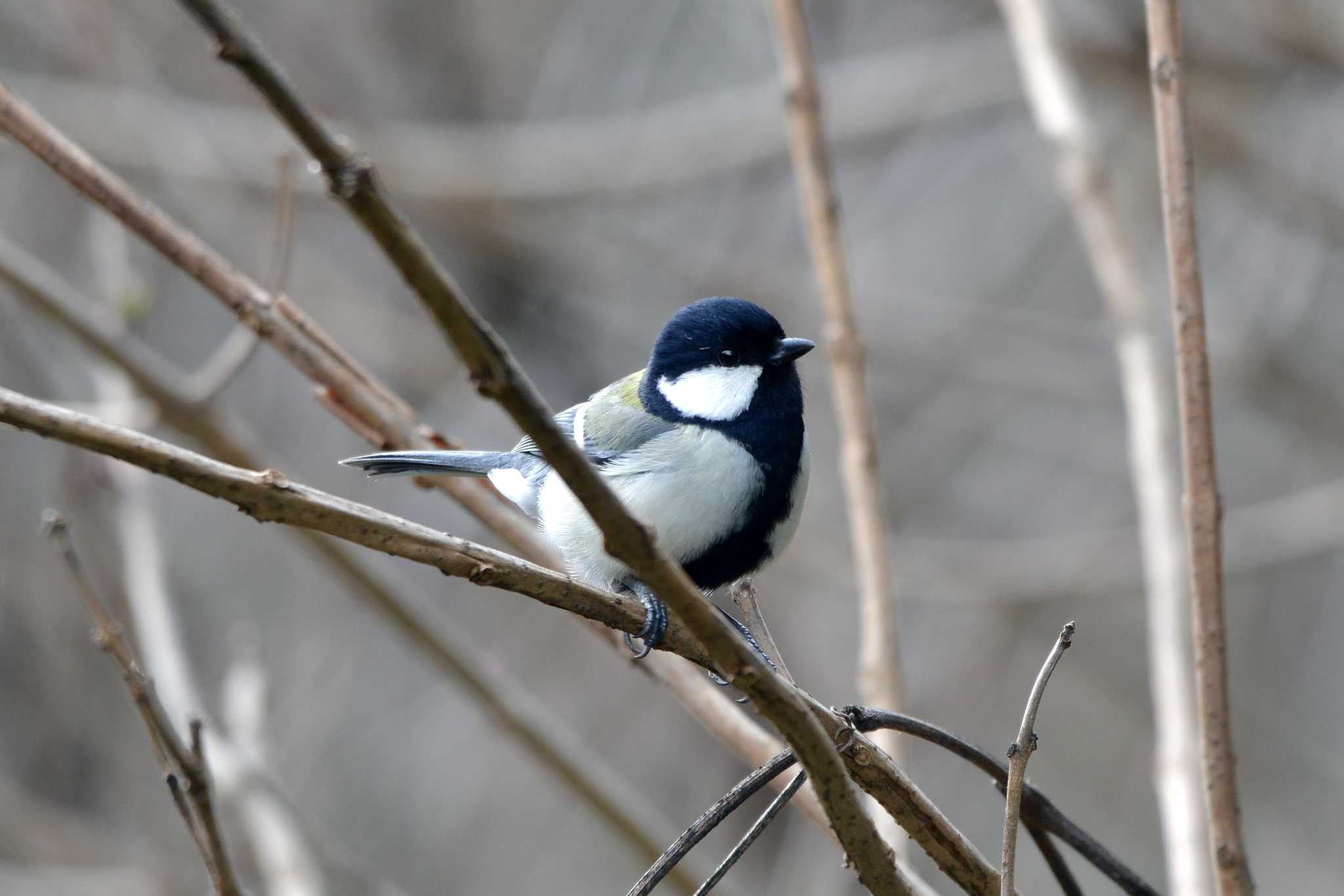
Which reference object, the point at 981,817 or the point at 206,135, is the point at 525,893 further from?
the point at 206,135

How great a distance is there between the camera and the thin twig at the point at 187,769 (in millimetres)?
1207

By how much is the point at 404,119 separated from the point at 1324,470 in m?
4.16

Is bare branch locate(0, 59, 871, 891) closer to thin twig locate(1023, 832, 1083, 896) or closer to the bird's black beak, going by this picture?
thin twig locate(1023, 832, 1083, 896)

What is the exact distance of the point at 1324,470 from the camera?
4.64 m

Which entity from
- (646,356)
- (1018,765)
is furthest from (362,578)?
(646,356)

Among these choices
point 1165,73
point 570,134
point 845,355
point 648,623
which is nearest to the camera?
point 648,623

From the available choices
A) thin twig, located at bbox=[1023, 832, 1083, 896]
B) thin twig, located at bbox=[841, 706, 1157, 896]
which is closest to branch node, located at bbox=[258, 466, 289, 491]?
thin twig, located at bbox=[841, 706, 1157, 896]

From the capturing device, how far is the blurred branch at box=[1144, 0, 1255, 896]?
4.38 ft

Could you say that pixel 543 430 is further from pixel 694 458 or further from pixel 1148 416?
pixel 1148 416

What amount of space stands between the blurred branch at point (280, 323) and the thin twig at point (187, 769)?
29.2 inches

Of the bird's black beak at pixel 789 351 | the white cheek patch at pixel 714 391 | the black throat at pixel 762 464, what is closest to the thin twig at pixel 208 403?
the black throat at pixel 762 464

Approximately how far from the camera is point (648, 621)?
1.36 m

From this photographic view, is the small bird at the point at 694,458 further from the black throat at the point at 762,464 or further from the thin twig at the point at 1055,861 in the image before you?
the thin twig at the point at 1055,861

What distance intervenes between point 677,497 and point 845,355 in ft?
1.35
